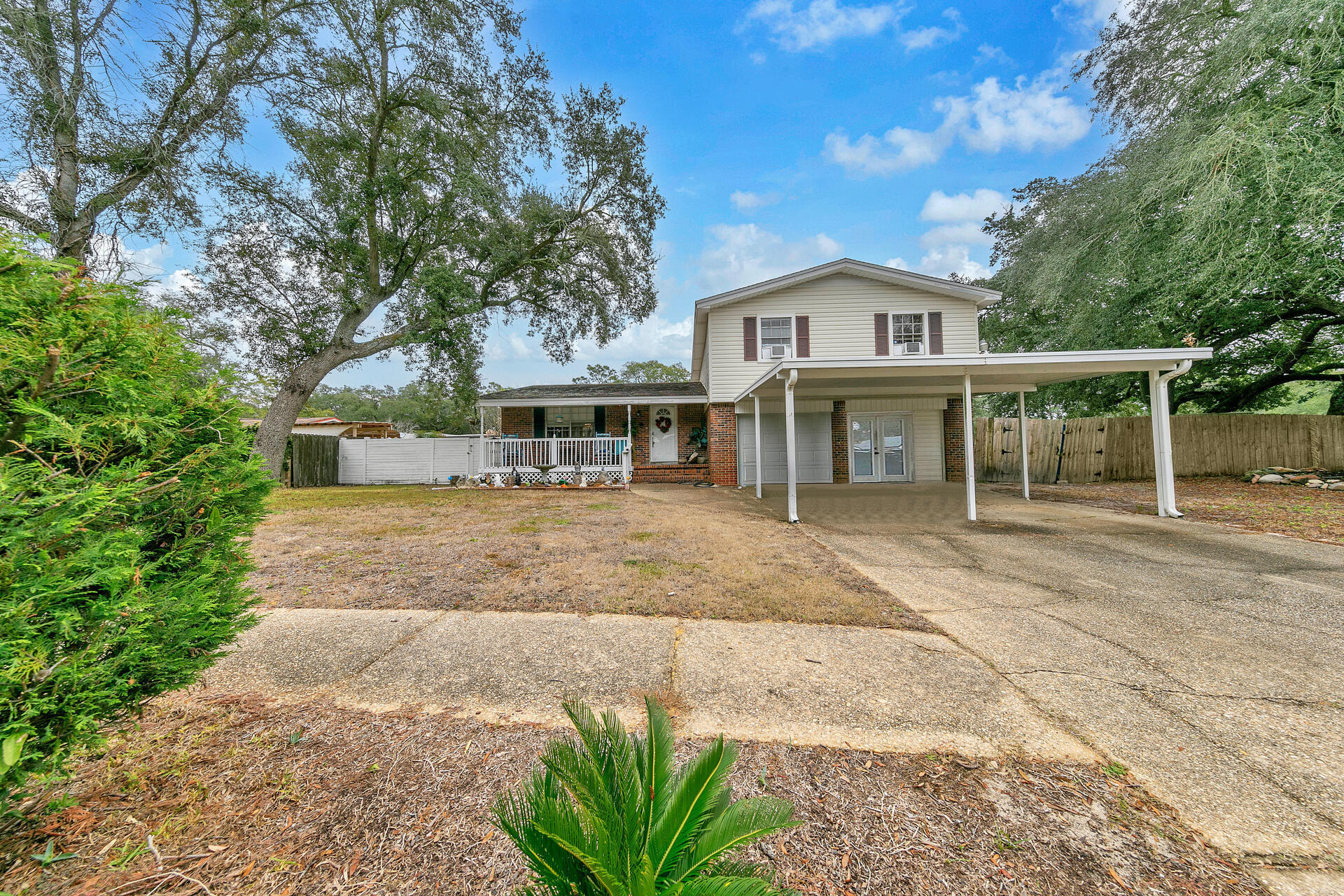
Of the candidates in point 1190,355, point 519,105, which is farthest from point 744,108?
point 1190,355

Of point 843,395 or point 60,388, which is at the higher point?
point 843,395

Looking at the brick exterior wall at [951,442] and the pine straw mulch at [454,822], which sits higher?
the brick exterior wall at [951,442]

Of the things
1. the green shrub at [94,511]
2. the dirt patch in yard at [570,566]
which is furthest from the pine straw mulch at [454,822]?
the dirt patch in yard at [570,566]

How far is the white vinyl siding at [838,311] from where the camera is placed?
1234 cm

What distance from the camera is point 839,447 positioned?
43.1ft

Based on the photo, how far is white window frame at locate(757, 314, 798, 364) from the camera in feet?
40.8

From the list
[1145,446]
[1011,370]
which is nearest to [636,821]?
[1011,370]

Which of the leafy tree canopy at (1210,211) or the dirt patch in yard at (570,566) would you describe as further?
the leafy tree canopy at (1210,211)

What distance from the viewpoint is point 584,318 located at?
14875 mm

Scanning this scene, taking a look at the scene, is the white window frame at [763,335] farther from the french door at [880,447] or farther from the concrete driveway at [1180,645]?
the concrete driveway at [1180,645]

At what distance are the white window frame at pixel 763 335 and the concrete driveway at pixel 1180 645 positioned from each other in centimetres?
702

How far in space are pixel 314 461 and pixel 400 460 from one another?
2.52 m

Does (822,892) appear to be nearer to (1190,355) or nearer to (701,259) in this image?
(1190,355)

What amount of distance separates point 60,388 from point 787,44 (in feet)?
48.7
